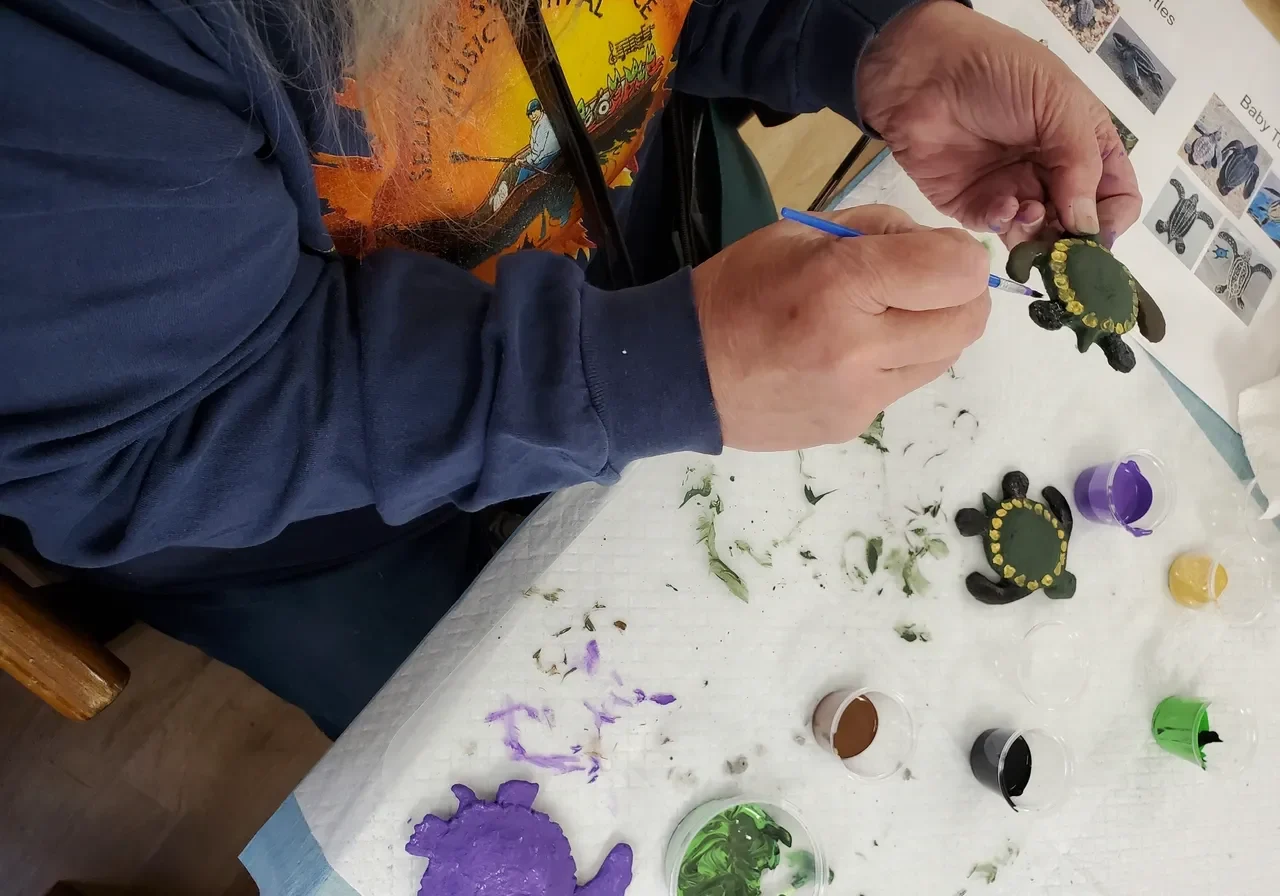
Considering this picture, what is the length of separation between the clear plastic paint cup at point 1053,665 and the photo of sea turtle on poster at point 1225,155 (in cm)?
47

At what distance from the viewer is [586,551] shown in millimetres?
511

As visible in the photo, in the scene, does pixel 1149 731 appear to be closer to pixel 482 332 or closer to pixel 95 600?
pixel 482 332

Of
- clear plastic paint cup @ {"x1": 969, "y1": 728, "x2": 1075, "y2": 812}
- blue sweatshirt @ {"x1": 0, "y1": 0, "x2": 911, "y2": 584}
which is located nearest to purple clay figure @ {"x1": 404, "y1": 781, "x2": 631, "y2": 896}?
blue sweatshirt @ {"x1": 0, "y1": 0, "x2": 911, "y2": 584}

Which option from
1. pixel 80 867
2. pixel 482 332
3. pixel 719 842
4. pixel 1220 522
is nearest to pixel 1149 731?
pixel 1220 522

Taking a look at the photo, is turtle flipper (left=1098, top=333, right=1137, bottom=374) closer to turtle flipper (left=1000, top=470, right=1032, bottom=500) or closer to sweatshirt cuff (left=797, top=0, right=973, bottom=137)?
turtle flipper (left=1000, top=470, right=1032, bottom=500)

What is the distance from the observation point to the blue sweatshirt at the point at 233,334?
0.29 m

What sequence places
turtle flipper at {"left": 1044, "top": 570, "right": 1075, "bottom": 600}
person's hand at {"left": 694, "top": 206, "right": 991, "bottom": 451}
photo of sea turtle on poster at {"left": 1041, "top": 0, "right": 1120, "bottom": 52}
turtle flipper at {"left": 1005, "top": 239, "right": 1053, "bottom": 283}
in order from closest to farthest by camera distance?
1. person's hand at {"left": 694, "top": 206, "right": 991, "bottom": 451}
2. turtle flipper at {"left": 1005, "top": 239, "right": 1053, "bottom": 283}
3. turtle flipper at {"left": 1044, "top": 570, "right": 1075, "bottom": 600}
4. photo of sea turtle on poster at {"left": 1041, "top": 0, "right": 1120, "bottom": 52}

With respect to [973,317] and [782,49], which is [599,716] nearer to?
[973,317]

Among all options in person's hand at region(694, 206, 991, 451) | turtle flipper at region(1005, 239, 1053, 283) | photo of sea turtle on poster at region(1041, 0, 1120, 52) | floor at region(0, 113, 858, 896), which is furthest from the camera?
Result: floor at region(0, 113, 858, 896)

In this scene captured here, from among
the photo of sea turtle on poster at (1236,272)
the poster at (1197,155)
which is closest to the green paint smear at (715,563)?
the poster at (1197,155)

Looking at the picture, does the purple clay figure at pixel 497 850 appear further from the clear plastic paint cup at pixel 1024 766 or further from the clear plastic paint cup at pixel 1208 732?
the clear plastic paint cup at pixel 1208 732

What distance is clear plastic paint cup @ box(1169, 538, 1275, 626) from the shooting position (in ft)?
2.23

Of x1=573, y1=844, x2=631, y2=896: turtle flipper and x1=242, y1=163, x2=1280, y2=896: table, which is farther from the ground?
x1=242, y1=163, x2=1280, y2=896: table

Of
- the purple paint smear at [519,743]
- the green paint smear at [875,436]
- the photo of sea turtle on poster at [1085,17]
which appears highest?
the photo of sea turtle on poster at [1085,17]
